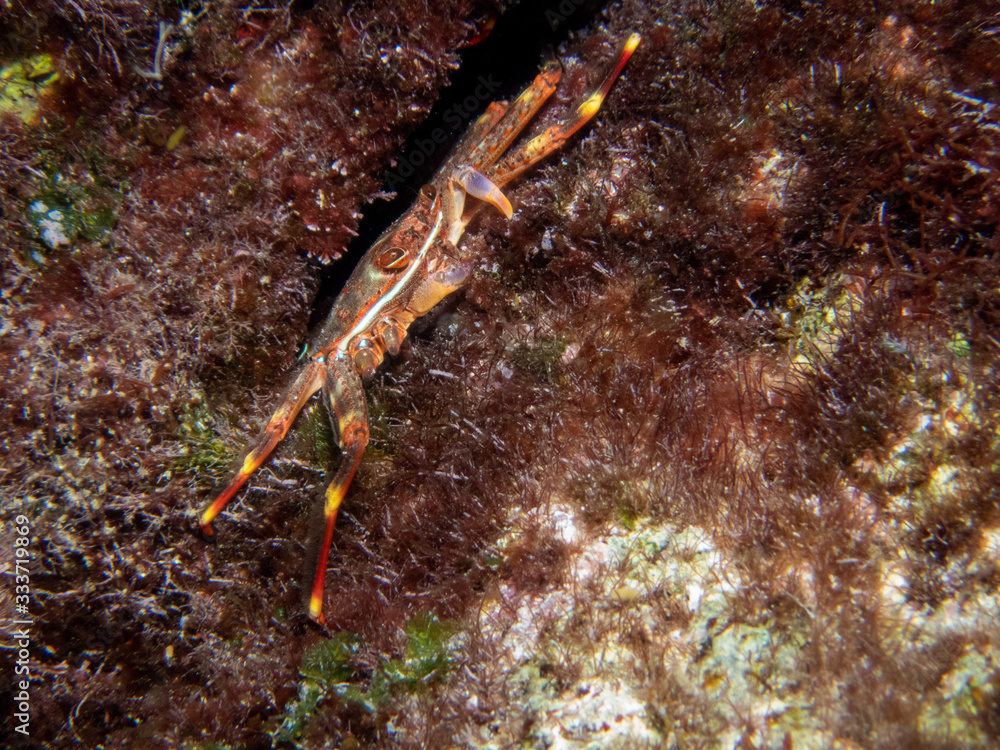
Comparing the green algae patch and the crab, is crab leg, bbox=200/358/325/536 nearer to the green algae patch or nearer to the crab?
the crab

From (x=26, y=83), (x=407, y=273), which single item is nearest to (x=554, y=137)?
(x=407, y=273)

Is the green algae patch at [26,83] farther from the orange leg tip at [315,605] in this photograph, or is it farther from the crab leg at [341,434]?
the orange leg tip at [315,605]

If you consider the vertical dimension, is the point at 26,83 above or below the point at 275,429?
above

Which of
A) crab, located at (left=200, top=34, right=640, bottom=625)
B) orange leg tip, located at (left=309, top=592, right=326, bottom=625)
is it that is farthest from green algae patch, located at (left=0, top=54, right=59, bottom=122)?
orange leg tip, located at (left=309, top=592, right=326, bottom=625)

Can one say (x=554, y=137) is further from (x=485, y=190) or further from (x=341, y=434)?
(x=341, y=434)

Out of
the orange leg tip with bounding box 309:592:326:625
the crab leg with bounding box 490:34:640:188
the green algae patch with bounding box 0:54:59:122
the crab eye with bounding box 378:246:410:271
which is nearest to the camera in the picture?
the green algae patch with bounding box 0:54:59:122

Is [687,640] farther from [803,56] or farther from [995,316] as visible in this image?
[803,56]
